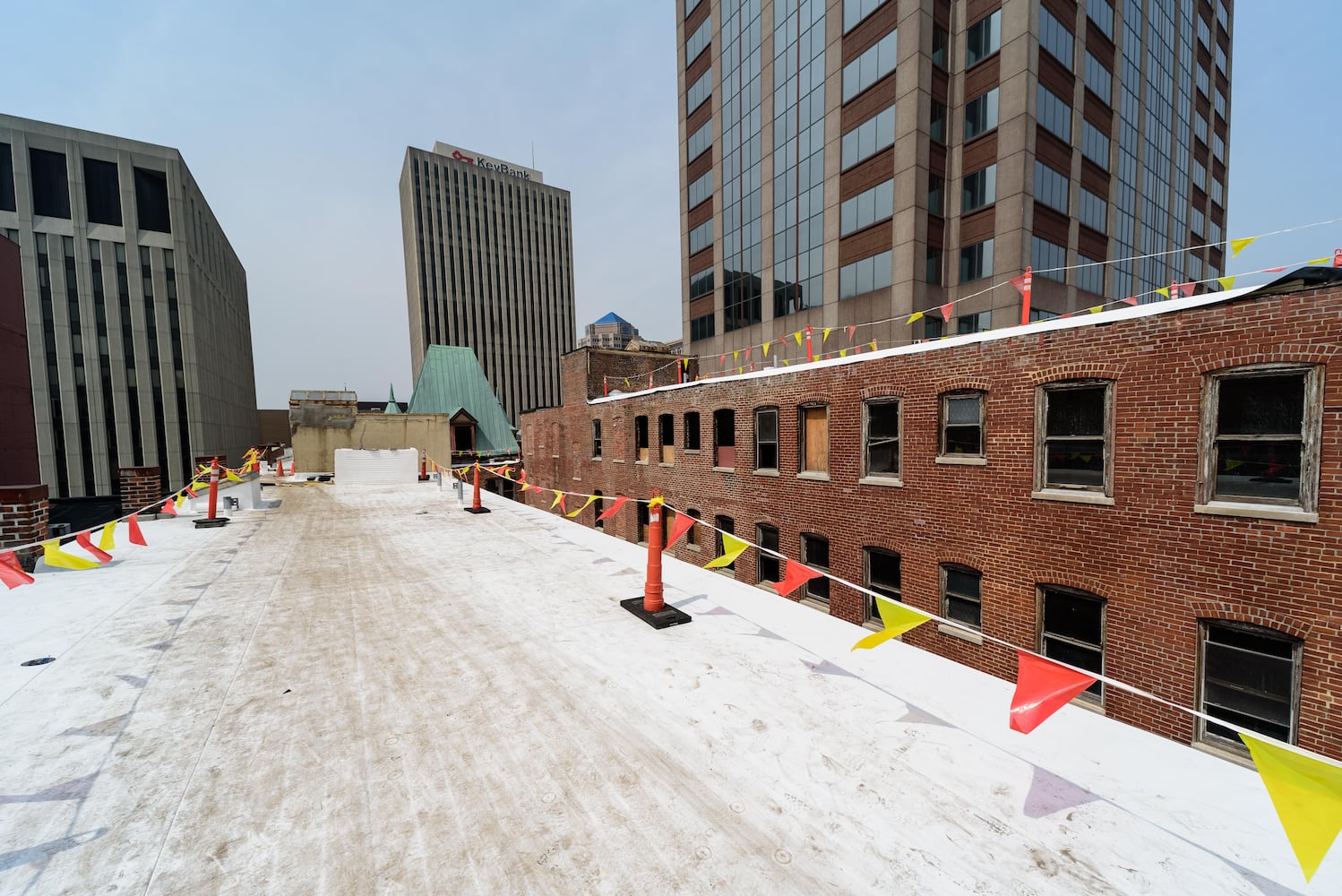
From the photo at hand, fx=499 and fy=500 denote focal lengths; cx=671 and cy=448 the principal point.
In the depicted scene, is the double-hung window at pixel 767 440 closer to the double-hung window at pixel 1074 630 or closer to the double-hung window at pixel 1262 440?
the double-hung window at pixel 1074 630

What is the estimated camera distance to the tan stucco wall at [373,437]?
35.0 metres

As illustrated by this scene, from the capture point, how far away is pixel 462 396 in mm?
45375

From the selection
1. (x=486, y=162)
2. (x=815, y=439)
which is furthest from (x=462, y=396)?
(x=486, y=162)

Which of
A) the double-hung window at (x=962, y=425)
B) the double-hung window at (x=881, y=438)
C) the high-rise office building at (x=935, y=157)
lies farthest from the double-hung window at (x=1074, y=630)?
the high-rise office building at (x=935, y=157)

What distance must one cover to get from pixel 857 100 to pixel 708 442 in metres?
Answer: 21.0

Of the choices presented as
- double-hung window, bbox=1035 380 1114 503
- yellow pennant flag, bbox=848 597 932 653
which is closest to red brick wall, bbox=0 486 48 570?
yellow pennant flag, bbox=848 597 932 653

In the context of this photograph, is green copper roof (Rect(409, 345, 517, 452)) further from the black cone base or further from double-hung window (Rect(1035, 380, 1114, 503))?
double-hung window (Rect(1035, 380, 1114, 503))

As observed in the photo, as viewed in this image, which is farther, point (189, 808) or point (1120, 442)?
point (1120, 442)

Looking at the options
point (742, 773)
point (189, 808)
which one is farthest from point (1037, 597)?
point (189, 808)

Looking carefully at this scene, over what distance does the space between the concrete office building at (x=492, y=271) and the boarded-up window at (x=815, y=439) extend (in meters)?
81.8

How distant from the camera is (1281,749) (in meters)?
3.25

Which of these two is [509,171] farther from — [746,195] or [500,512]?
[500,512]

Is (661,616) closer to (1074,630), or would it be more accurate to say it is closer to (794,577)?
(794,577)

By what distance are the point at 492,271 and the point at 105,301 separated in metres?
61.8
